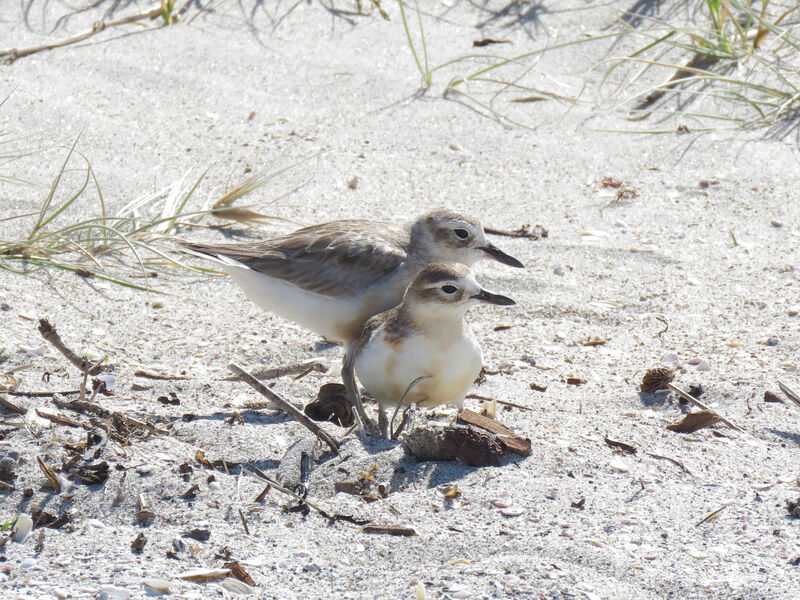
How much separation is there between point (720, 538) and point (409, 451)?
3.56ft

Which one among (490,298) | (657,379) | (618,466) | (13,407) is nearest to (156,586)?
(13,407)

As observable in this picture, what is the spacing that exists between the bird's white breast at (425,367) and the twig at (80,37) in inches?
183

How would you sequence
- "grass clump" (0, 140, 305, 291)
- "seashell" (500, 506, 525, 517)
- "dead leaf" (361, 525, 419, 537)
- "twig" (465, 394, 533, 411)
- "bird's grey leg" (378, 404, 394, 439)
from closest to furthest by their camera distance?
"dead leaf" (361, 525, 419, 537), "seashell" (500, 506, 525, 517), "bird's grey leg" (378, 404, 394, 439), "twig" (465, 394, 533, 411), "grass clump" (0, 140, 305, 291)

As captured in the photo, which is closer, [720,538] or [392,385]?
[720,538]

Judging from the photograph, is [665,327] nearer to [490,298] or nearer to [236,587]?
[490,298]

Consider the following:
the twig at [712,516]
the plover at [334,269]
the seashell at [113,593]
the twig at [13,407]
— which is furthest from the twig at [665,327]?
the seashell at [113,593]

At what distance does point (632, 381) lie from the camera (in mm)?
4645

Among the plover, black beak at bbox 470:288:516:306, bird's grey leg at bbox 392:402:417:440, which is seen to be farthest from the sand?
black beak at bbox 470:288:516:306

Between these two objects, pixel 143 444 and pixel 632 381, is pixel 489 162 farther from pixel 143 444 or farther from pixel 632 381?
pixel 143 444

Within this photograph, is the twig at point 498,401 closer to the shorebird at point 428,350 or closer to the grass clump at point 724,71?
the shorebird at point 428,350

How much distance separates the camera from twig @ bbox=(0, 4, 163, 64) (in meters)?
7.39

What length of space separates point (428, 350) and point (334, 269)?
97 centimetres

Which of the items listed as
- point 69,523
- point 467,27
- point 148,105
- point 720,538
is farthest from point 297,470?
point 467,27

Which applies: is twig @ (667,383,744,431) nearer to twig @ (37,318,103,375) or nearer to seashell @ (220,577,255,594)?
seashell @ (220,577,255,594)
